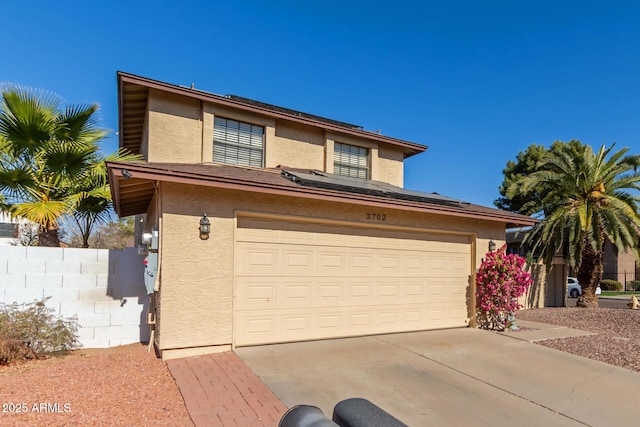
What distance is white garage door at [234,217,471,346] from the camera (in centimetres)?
694

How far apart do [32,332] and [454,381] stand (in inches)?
268

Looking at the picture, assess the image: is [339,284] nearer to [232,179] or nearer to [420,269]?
[420,269]

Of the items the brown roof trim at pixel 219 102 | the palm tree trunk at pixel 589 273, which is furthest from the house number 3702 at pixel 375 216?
the palm tree trunk at pixel 589 273

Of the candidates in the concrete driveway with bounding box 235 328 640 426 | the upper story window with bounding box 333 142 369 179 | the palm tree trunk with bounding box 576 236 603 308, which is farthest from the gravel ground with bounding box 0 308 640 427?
the palm tree trunk with bounding box 576 236 603 308

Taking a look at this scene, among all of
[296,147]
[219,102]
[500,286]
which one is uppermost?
[219,102]

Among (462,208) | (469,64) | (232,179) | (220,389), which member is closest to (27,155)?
(232,179)

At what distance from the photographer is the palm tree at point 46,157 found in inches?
304

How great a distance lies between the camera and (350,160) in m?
11.8

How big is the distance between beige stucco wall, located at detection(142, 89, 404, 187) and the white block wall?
9.19 ft

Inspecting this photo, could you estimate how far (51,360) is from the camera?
610 centimetres

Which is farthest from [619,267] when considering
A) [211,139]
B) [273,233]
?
[211,139]

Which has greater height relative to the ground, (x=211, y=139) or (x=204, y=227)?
(x=211, y=139)

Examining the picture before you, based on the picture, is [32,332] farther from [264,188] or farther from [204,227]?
[264,188]

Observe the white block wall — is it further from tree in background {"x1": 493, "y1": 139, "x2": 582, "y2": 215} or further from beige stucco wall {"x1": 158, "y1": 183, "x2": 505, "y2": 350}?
tree in background {"x1": 493, "y1": 139, "x2": 582, "y2": 215}
